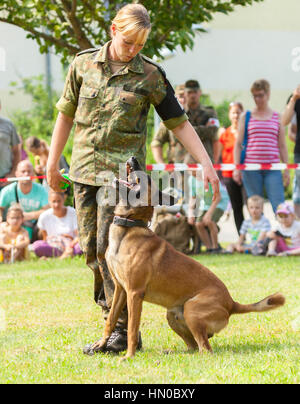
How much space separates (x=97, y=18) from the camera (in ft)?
28.2

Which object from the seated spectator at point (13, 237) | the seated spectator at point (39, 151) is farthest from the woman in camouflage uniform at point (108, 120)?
the seated spectator at point (39, 151)

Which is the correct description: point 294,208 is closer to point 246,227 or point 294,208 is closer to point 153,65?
point 246,227

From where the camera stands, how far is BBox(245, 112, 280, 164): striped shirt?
31.6 ft

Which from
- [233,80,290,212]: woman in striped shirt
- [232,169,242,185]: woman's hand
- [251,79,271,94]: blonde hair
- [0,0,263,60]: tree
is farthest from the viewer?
[232,169,242,185]: woman's hand

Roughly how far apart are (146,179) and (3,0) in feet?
19.0

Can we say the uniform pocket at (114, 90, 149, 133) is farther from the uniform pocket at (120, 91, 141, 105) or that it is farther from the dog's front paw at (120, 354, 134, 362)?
the dog's front paw at (120, 354, 134, 362)

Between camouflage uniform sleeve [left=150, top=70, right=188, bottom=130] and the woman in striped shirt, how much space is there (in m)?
5.39

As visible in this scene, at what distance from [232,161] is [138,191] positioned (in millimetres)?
6988

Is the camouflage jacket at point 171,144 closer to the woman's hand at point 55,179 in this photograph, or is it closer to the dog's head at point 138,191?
the woman's hand at point 55,179

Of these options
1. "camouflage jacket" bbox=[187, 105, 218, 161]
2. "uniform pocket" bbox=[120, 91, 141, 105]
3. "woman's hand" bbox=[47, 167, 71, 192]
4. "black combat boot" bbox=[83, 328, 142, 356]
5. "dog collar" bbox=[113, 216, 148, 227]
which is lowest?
"black combat boot" bbox=[83, 328, 142, 356]

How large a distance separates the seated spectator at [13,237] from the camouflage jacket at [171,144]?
2.20m

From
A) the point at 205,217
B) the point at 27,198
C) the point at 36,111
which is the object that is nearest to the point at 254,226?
the point at 205,217

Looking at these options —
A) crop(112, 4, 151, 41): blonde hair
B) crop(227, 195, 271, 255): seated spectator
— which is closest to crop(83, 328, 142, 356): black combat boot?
crop(112, 4, 151, 41): blonde hair
